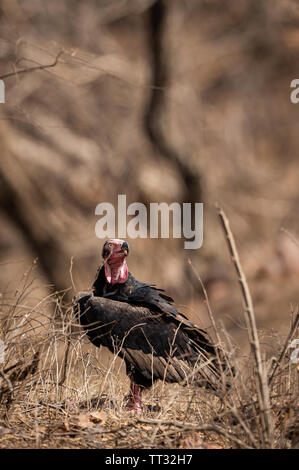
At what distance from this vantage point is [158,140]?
1081 centimetres

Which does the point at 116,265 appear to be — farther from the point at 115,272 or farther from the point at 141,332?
the point at 141,332

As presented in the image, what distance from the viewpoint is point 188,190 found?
10391mm

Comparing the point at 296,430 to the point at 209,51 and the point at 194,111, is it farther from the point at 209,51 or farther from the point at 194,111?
the point at 209,51

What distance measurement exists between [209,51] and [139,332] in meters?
10.1

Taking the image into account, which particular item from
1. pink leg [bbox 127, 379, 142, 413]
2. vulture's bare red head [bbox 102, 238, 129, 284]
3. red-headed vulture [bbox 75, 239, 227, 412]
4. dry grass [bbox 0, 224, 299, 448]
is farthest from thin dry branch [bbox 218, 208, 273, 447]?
vulture's bare red head [bbox 102, 238, 129, 284]

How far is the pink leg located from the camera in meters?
2.96

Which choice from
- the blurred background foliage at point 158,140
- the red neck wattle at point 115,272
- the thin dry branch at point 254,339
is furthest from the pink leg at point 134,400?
the blurred background foliage at point 158,140

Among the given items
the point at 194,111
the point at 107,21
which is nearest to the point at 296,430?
the point at 194,111

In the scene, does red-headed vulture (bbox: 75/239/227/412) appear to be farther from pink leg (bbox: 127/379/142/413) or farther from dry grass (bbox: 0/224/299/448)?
dry grass (bbox: 0/224/299/448)

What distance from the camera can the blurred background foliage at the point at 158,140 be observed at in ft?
30.9

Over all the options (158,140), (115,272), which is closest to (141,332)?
(115,272)

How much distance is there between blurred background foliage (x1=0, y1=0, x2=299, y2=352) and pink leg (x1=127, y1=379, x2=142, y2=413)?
220 inches

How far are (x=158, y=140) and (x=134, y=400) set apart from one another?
8081mm
